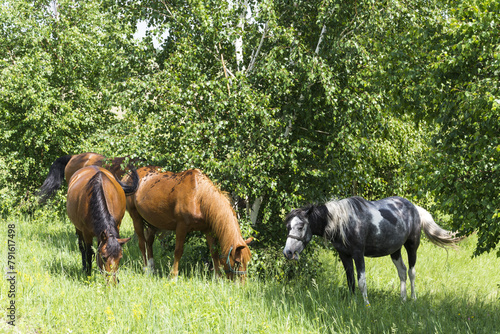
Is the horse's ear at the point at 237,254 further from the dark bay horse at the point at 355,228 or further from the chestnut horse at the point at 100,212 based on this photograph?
the chestnut horse at the point at 100,212

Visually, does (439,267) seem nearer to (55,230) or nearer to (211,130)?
(211,130)

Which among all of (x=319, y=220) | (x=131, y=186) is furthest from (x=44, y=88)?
(x=319, y=220)

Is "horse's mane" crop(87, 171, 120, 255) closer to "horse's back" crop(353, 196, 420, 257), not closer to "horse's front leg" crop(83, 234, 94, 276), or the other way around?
"horse's front leg" crop(83, 234, 94, 276)

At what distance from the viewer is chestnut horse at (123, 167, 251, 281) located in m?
6.34

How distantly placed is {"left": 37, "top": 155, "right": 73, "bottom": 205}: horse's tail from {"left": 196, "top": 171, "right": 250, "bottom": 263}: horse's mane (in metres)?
4.70

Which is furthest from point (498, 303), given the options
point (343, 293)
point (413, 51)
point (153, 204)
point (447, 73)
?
point (153, 204)

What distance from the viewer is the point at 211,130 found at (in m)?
7.16

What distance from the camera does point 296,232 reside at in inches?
218

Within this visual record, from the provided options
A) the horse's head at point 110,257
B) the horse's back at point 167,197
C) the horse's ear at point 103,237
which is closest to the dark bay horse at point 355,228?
the horse's back at point 167,197

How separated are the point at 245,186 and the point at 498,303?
477 centimetres

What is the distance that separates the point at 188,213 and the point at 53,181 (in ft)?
15.7

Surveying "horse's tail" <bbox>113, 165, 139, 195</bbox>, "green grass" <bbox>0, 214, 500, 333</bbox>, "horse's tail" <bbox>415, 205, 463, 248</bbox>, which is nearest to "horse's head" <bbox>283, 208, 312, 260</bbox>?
"green grass" <bbox>0, 214, 500, 333</bbox>

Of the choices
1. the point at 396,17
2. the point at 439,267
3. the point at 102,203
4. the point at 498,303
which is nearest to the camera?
the point at 102,203

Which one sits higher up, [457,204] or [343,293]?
[457,204]
